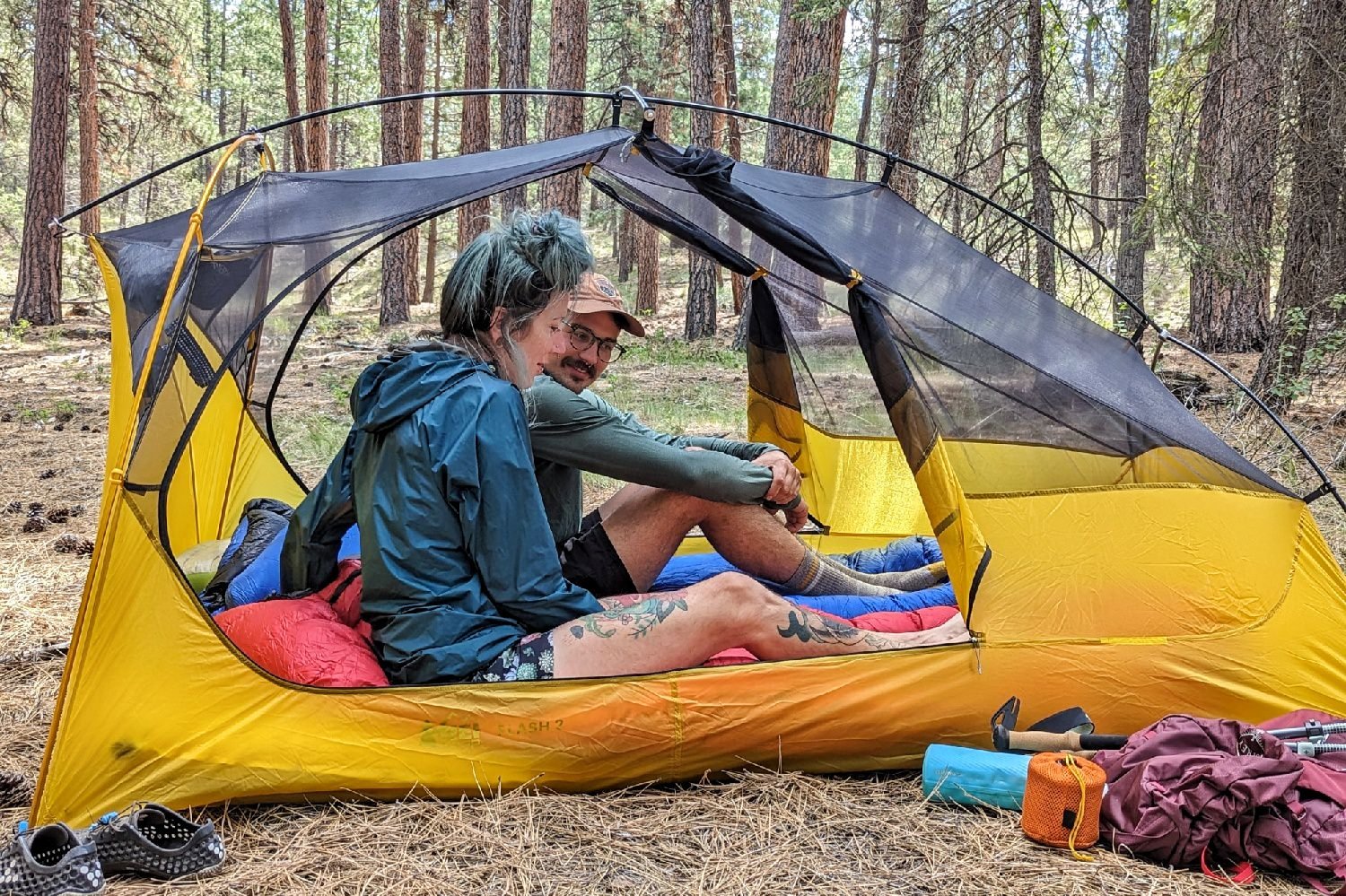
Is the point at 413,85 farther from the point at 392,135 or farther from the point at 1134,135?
the point at 1134,135

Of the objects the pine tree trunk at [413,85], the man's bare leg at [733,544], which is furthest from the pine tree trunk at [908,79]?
the pine tree trunk at [413,85]

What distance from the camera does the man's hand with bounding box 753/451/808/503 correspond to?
3.31 meters

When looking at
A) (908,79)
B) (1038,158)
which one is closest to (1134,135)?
(908,79)

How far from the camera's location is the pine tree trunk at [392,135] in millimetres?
12117

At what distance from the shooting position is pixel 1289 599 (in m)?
3.00

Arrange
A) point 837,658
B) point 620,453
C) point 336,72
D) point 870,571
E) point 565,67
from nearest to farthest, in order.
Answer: point 837,658 → point 620,453 → point 870,571 → point 565,67 → point 336,72

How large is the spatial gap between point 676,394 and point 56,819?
6400 mm

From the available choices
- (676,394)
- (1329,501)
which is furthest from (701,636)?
(676,394)

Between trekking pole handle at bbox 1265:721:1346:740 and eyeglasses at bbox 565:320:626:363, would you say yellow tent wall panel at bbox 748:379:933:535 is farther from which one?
trekking pole handle at bbox 1265:721:1346:740

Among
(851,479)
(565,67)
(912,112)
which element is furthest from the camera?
(565,67)

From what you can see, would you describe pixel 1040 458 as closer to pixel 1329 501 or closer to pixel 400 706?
pixel 400 706

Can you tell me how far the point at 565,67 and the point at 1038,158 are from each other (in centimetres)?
516

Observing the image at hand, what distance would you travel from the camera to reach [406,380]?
2.59m

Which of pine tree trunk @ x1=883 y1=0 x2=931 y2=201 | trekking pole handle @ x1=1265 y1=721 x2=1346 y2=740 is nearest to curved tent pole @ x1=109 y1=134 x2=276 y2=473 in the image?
trekking pole handle @ x1=1265 y1=721 x2=1346 y2=740
